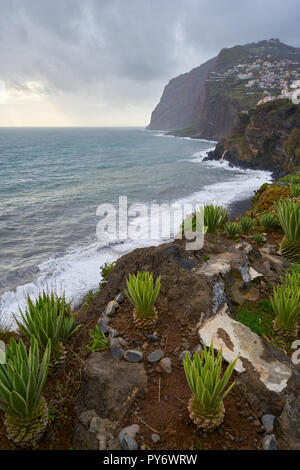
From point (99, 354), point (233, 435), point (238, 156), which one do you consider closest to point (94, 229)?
point (99, 354)

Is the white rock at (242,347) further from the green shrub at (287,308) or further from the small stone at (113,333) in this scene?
the small stone at (113,333)

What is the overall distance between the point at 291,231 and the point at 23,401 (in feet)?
19.3

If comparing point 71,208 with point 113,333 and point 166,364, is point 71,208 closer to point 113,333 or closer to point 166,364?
point 113,333

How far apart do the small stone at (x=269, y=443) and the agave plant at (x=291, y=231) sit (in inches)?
A: 180

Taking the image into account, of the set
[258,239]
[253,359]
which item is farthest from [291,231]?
[253,359]

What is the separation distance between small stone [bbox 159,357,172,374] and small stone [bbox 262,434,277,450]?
1.21m

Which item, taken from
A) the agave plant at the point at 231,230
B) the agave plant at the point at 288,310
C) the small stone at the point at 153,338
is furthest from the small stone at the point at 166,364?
the agave plant at the point at 231,230

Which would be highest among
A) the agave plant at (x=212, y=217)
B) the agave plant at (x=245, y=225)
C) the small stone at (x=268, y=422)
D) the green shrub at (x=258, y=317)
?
the agave plant at (x=212, y=217)

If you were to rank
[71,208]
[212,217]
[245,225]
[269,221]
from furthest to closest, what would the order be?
[71,208]
[269,221]
[245,225]
[212,217]

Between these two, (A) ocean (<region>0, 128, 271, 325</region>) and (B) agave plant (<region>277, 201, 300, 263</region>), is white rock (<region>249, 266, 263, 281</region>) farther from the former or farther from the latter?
(A) ocean (<region>0, 128, 271, 325</region>)

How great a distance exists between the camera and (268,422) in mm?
2658

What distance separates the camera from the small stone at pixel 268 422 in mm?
2609

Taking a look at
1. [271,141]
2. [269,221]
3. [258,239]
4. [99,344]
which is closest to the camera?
[99,344]
